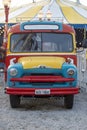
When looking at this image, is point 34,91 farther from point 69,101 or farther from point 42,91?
point 69,101

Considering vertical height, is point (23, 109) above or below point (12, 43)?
below

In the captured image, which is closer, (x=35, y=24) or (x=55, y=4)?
(x=35, y=24)

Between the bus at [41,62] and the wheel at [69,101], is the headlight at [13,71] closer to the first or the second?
the bus at [41,62]

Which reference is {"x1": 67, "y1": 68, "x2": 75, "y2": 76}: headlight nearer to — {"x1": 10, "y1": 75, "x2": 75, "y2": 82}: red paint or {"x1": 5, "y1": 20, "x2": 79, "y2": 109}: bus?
{"x1": 5, "y1": 20, "x2": 79, "y2": 109}: bus

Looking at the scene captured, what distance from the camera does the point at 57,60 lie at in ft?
35.2

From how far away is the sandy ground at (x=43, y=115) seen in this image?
848cm

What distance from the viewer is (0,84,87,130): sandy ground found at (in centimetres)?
848

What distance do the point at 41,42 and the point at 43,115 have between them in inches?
101

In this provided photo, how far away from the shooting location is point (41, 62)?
10.5 meters

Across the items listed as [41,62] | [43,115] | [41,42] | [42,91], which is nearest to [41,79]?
[42,91]

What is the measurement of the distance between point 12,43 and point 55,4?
1870cm

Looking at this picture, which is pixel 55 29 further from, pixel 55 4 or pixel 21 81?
pixel 55 4

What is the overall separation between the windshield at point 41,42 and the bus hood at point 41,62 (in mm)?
534

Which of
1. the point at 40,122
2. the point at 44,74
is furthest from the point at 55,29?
the point at 40,122
